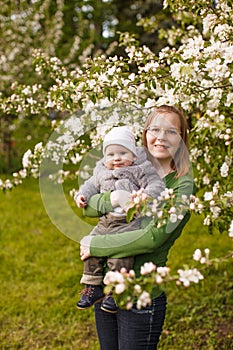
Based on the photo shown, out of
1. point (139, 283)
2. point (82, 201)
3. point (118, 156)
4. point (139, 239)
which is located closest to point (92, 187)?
point (82, 201)

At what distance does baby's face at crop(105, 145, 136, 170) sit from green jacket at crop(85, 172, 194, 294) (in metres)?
0.14

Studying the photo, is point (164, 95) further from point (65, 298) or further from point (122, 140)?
point (65, 298)

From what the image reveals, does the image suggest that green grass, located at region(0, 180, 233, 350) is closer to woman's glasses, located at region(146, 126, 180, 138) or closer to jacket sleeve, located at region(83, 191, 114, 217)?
jacket sleeve, located at region(83, 191, 114, 217)

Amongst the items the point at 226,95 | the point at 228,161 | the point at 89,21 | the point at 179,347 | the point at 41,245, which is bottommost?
the point at 179,347

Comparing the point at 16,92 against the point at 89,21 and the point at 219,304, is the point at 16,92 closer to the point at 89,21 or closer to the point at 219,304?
the point at 219,304

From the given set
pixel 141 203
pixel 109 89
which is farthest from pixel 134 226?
pixel 109 89

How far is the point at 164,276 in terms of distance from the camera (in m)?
1.64

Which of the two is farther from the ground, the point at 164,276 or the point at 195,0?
the point at 195,0

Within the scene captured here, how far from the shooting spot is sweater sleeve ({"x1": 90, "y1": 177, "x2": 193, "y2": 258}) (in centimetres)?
214

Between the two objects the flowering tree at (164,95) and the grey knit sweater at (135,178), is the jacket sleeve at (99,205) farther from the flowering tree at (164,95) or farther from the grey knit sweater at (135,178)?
the flowering tree at (164,95)

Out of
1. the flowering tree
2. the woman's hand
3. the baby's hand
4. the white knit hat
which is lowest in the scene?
the woman's hand

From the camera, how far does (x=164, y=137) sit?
229cm

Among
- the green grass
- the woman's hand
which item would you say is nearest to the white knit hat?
the woman's hand

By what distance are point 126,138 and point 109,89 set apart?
480 mm
